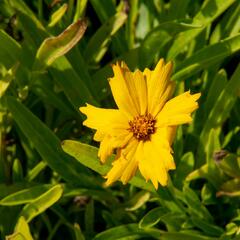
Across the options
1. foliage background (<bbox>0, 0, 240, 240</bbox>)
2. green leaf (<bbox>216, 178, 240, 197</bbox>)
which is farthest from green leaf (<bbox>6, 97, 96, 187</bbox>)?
green leaf (<bbox>216, 178, 240, 197</bbox>)

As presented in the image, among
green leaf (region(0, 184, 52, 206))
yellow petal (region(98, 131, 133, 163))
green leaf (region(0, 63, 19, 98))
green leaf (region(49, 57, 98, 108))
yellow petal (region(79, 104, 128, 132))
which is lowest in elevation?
green leaf (region(0, 184, 52, 206))

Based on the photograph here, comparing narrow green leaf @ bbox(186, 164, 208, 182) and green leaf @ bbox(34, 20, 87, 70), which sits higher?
green leaf @ bbox(34, 20, 87, 70)


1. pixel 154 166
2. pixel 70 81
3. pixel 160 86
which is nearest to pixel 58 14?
pixel 70 81

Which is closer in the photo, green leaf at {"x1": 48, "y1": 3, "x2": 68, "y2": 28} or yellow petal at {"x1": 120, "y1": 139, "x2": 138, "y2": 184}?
yellow petal at {"x1": 120, "y1": 139, "x2": 138, "y2": 184}

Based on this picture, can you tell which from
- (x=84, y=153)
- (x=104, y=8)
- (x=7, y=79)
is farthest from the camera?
(x=104, y=8)

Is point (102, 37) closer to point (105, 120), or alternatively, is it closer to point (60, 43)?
point (60, 43)

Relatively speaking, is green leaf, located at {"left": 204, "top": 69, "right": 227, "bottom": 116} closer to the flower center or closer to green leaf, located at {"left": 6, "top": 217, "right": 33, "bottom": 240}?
the flower center

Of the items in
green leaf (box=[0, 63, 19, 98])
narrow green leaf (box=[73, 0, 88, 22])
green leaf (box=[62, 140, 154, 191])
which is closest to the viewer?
green leaf (box=[62, 140, 154, 191])
